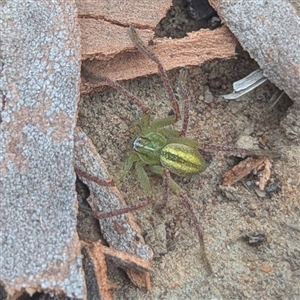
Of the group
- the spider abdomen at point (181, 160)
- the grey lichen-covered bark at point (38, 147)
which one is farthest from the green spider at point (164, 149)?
the grey lichen-covered bark at point (38, 147)

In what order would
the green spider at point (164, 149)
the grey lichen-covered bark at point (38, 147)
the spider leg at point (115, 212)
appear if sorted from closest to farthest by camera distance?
the grey lichen-covered bark at point (38, 147) < the spider leg at point (115, 212) < the green spider at point (164, 149)

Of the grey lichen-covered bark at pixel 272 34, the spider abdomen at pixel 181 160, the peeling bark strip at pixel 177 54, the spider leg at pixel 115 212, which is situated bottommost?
the spider leg at pixel 115 212

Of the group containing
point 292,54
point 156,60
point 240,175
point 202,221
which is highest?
point 292,54

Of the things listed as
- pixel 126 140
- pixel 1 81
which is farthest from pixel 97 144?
pixel 1 81

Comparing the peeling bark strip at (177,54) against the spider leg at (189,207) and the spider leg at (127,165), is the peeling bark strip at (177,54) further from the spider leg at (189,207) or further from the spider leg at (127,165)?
the spider leg at (189,207)

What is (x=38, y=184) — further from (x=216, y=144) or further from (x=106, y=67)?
(x=216, y=144)

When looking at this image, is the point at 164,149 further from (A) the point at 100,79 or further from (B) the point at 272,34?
(B) the point at 272,34

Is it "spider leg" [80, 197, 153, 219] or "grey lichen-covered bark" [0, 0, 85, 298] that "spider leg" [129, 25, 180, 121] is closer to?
"grey lichen-covered bark" [0, 0, 85, 298]
